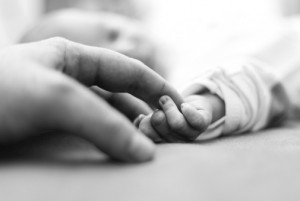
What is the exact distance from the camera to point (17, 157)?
0.43 m

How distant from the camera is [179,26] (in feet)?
5.35

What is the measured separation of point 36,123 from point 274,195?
0.72ft

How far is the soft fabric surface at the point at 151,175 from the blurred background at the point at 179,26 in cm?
57

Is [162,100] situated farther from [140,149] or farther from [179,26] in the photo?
[179,26]

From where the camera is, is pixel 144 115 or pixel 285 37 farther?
pixel 285 37

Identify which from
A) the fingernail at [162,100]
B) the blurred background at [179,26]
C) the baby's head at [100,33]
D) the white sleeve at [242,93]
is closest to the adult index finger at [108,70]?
the fingernail at [162,100]

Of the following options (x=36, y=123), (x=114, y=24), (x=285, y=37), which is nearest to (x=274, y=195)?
(x=36, y=123)

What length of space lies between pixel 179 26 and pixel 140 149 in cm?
129

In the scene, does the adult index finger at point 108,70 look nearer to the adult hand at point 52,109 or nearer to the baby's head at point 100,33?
the adult hand at point 52,109

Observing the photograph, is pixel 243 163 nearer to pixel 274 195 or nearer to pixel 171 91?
pixel 274 195

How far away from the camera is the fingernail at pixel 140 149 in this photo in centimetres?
38

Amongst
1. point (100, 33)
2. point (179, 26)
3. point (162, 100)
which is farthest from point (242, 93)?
point (179, 26)

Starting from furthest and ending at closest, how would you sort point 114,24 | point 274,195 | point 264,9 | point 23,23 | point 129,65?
point 264,9 → point 23,23 → point 114,24 → point 129,65 → point 274,195

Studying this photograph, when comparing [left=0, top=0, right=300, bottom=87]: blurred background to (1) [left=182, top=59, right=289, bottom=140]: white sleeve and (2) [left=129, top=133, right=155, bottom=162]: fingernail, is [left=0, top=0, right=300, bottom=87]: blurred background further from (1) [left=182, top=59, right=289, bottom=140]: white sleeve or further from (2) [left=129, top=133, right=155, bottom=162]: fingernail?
(2) [left=129, top=133, right=155, bottom=162]: fingernail
